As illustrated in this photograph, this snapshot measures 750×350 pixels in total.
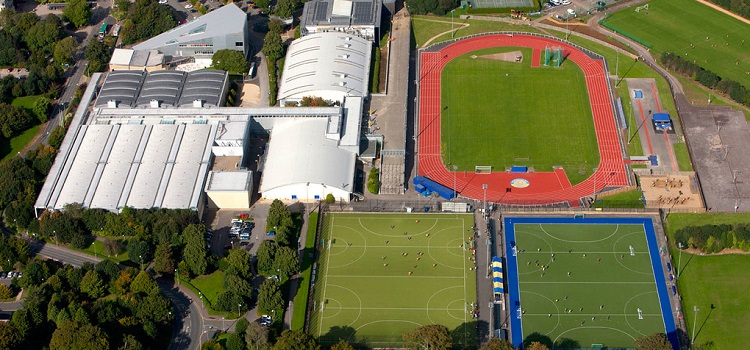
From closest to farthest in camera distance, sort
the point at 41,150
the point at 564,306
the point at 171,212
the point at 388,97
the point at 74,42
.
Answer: the point at 564,306, the point at 171,212, the point at 41,150, the point at 388,97, the point at 74,42

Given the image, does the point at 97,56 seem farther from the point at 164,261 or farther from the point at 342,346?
the point at 342,346

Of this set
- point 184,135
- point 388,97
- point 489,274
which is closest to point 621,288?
point 489,274

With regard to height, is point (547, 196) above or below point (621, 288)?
above

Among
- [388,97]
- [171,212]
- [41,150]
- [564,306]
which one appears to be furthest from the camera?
[388,97]

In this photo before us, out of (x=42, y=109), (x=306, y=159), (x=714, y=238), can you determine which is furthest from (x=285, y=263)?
(x=42, y=109)

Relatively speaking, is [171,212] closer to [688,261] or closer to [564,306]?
[564,306]

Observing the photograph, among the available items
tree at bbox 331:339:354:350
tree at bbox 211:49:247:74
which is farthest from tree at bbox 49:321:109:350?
tree at bbox 211:49:247:74
